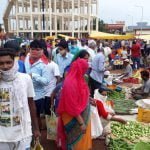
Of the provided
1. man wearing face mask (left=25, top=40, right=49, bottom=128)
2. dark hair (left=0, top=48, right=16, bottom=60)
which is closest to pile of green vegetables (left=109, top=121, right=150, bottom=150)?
man wearing face mask (left=25, top=40, right=49, bottom=128)

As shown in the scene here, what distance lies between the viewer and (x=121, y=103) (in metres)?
9.41

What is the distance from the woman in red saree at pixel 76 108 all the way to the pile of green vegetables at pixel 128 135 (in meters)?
1.32

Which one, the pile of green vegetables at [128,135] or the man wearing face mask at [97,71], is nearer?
the pile of green vegetables at [128,135]

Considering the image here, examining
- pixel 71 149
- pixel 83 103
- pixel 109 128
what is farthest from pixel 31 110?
pixel 109 128

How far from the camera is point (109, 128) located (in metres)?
6.73

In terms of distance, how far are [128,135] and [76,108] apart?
255 centimetres

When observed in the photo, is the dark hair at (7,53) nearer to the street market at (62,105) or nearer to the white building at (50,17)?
the street market at (62,105)

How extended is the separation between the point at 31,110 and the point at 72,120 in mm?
1006

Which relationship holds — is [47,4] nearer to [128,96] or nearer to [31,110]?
[128,96]

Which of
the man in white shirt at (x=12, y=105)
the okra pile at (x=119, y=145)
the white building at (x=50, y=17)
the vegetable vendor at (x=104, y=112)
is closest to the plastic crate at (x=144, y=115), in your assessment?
the vegetable vendor at (x=104, y=112)

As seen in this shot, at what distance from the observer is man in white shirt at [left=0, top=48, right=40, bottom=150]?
3.33 meters

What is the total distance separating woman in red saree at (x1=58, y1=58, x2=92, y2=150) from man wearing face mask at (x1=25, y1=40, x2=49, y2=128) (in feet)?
3.37

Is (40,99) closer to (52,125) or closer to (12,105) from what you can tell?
(52,125)

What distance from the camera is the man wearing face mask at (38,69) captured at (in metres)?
5.38
